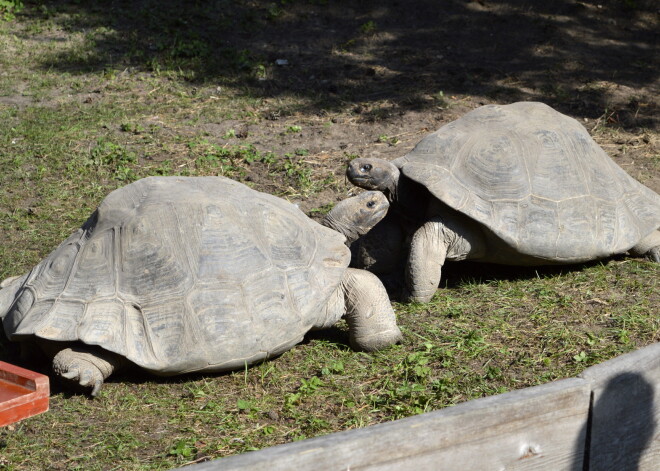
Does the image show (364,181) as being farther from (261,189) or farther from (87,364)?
(87,364)

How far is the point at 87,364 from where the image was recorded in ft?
13.0

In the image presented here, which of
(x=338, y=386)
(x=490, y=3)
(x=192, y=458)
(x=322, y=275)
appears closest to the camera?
(x=192, y=458)

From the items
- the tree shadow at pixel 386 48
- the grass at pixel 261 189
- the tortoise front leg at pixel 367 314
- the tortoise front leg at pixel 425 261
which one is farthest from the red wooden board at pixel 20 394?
the tree shadow at pixel 386 48

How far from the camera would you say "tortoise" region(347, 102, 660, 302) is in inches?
207

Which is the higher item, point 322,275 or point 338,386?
point 322,275

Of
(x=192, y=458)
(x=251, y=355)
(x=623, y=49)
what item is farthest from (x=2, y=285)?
(x=623, y=49)

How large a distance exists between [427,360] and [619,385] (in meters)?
1.89

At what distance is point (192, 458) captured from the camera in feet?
11.4

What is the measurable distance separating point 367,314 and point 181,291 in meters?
1.08

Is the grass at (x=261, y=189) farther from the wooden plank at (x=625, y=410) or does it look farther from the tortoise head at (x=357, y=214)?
the wooden plank at (x=625, y=410)

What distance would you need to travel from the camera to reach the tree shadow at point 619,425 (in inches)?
97.6

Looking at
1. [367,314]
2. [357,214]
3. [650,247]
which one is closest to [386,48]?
[650,247]

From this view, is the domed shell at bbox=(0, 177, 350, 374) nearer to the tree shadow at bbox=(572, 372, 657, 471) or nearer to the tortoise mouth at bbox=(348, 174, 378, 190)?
the tortoise mouth at bbox=(348, 174, 378, 190)

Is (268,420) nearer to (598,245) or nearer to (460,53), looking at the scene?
(598,245)
